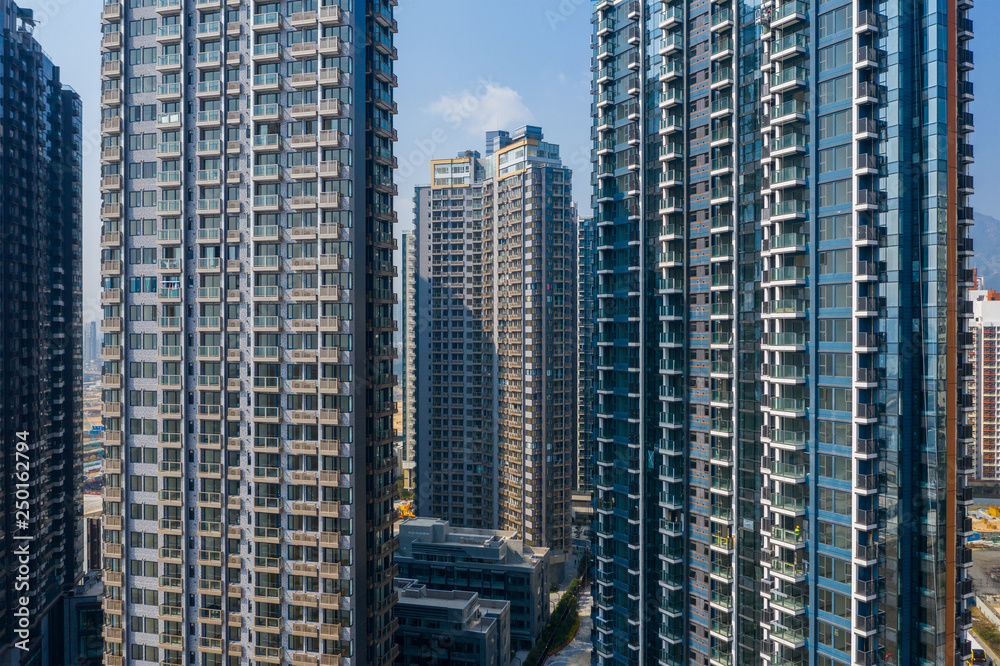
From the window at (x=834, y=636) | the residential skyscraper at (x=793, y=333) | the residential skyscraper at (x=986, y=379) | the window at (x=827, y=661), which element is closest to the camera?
the residential skyscraper at (x=793, y=333)

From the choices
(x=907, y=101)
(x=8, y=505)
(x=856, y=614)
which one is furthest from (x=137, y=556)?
(x=907, y=101)

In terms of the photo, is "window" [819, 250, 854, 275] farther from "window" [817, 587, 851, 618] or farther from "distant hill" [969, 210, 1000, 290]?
"distant hill" [969, 210, 1000, 290]

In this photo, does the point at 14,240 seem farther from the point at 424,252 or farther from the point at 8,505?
the point at 424,252

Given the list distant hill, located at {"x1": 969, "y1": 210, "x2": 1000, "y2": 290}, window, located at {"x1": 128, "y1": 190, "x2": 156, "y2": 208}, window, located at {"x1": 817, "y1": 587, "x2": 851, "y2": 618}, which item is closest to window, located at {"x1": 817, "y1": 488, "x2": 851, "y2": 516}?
window, located at {"x1": 817, "y1": 587, "x2": 851, "y2": 618}

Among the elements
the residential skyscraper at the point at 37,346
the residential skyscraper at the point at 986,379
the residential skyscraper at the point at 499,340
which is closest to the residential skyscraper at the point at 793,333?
the residential skyscraper at the point at 499,340

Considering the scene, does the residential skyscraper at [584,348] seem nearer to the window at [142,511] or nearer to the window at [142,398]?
the window at [142,398]

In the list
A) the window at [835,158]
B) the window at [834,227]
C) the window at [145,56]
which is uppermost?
the window at [145,56]

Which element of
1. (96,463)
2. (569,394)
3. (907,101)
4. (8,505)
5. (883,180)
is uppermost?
(907,101)
